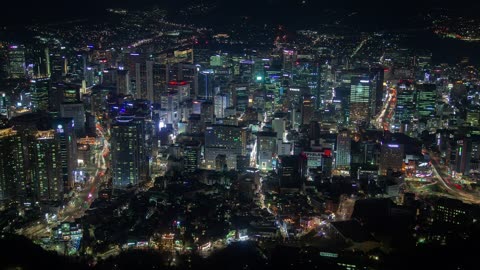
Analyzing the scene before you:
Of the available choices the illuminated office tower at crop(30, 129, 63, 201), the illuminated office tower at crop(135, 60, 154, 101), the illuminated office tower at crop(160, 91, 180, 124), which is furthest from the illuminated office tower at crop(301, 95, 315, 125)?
the illuminated office tower at crop(30, 129, 63, 201)

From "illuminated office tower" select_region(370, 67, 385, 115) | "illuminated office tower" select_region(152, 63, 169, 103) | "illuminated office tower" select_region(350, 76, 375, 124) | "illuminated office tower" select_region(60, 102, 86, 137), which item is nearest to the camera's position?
"illuminated office tower" select_region(60, 102, 86, 137)

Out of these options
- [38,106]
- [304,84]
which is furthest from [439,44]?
[38,106]

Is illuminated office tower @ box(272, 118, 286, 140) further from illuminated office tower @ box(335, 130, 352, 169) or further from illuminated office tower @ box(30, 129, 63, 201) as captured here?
illuminated office tower @ box(30, 129, 63, 201)

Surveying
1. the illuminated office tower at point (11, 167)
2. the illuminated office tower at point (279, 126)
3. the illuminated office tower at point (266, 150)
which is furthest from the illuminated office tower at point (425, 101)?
Result: the illuminated office tower at point (11, 167)

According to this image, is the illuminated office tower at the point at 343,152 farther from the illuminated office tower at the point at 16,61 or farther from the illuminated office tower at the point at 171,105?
the illuminated office tower at the point at 16,61

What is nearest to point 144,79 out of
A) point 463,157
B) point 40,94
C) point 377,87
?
point 40,94

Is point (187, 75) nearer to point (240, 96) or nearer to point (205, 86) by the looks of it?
point (205, 86)
